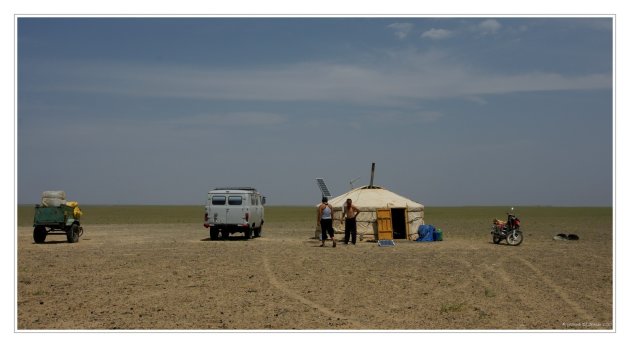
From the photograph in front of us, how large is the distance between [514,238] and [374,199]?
6.36m

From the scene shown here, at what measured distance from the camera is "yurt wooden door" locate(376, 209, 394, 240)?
27938 millimetres

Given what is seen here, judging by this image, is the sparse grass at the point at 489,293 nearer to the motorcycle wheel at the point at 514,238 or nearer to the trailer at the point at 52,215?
the motorcycle wheel at the point at 514,238

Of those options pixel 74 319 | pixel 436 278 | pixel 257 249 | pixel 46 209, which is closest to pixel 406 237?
pixel 257 249

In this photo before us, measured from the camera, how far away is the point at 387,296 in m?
13.4

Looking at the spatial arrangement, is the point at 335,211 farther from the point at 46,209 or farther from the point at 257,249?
the point at 46,209

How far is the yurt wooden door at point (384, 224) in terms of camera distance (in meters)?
27.9

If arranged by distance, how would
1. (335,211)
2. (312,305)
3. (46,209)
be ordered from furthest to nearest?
(335,211), (46,209), (312,305)

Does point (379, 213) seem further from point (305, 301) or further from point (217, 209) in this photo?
point (305, 301)

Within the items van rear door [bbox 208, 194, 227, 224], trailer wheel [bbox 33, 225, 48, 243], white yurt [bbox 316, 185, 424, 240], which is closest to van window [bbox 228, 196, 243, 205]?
van rear door [bbox 208, 194, 227, 224]

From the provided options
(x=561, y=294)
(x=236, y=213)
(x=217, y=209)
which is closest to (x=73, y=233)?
(x=217, y=209)

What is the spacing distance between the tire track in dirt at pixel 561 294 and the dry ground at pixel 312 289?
0.02 m

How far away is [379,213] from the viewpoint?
28141 mm

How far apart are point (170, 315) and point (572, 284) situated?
9.74m

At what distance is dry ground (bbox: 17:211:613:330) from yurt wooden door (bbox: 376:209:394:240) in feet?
14.7
